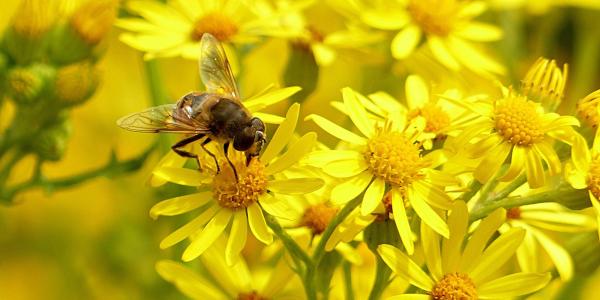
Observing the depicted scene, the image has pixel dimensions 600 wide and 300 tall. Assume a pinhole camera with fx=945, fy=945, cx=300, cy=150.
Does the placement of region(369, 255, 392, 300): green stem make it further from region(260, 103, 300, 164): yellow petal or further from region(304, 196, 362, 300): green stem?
region(260, 103, 300, 164): yellow petal

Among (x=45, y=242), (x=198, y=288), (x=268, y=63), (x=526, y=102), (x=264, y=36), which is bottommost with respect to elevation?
(x=198, y=288)

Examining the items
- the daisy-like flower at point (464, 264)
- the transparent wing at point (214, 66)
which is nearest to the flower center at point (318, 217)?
the daisy-like flower at point (464, 264)

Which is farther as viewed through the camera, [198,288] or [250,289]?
[250,289]

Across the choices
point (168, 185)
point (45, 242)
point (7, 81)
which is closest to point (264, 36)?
point (168, 185)

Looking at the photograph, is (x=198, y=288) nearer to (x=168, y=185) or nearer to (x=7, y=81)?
(x=168, y=185)

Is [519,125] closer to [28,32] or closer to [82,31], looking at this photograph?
[82,31]

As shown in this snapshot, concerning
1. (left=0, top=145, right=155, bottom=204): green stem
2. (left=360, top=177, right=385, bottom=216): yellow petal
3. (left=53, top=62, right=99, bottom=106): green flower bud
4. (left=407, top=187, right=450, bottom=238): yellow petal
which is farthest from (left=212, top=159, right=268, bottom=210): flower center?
(left=53, top=62, right=99, bottom=106): green flower bud

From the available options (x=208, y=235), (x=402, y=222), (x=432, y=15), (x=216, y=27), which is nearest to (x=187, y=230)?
(x=208, y=235)
